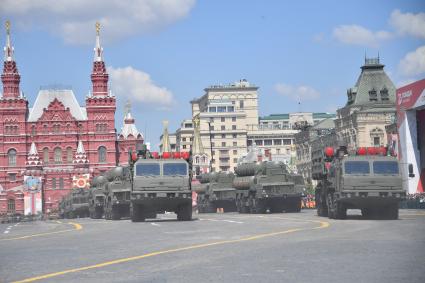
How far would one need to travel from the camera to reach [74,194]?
3046 inches

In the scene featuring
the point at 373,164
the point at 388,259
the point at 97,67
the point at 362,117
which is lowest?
the point at 388,259

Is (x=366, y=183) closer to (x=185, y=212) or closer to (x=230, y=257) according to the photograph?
(x=185, y=212)

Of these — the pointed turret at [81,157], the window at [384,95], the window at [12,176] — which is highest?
the window at [384,95]

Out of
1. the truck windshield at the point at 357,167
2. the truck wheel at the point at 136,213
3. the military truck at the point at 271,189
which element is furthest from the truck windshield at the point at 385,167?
the military truck at the point at 271,189

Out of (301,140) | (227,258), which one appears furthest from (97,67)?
(227,258)

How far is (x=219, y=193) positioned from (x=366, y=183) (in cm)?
2998

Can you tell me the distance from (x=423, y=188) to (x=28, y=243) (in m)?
49.9

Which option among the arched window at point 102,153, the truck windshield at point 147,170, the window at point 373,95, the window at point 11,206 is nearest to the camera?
the truck windshield at point 147,170

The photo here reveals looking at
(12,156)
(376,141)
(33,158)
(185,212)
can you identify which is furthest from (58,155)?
(185,212)

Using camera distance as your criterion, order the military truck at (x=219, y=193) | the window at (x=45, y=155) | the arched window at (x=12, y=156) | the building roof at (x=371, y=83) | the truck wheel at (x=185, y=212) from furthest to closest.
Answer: the window at (x=45, y=155) < the arched window at (x=12, y=156) < the building roof at (x=371, y=83) < the military truck at (x=219, y=193) < the truck wheel at (x=185, y=212)

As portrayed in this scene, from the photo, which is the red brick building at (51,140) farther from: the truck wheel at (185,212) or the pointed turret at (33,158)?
the truck wheel at (185,212)

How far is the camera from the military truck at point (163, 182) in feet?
112

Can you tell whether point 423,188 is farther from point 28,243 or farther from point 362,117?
point 28,243

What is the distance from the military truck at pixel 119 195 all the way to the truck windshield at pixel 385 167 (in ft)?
53.9
